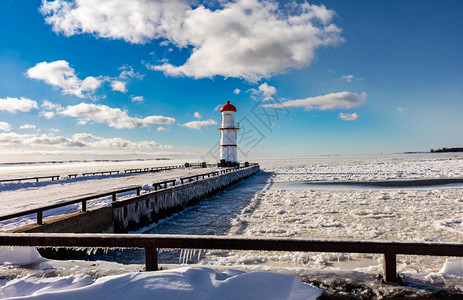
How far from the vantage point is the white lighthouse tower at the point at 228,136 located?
43.0 meters

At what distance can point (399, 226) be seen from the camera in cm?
1011

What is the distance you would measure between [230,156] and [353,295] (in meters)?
40.9

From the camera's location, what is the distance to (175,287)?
9.55ft

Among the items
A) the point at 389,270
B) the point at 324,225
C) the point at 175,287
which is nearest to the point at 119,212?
the point at 324,225

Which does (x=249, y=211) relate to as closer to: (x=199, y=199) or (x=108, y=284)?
(x=199, y=199)

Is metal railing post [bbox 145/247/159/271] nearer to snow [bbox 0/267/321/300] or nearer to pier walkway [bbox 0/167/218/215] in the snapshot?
snow [bbox 0/267/321/300]

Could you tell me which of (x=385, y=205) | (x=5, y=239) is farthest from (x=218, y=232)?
(x=385, y=205)

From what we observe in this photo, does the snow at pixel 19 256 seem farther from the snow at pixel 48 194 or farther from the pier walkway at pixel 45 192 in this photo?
the pier walkway at pixel 45 192

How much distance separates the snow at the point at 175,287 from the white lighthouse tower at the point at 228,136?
39.9m

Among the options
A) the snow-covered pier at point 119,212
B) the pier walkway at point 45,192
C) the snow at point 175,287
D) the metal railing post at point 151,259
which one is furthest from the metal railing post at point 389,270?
the pier walkway at point 45,192

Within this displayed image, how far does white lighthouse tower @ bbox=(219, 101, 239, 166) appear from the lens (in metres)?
43.0

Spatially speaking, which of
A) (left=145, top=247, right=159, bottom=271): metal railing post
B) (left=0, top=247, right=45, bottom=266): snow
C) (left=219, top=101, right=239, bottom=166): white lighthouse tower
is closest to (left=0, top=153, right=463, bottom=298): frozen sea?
(left=145, top=247, right=159, bottom=271): metal railing post

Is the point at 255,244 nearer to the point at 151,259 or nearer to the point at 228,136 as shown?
the point at 151,259

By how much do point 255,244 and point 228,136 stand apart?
40.4 meters
